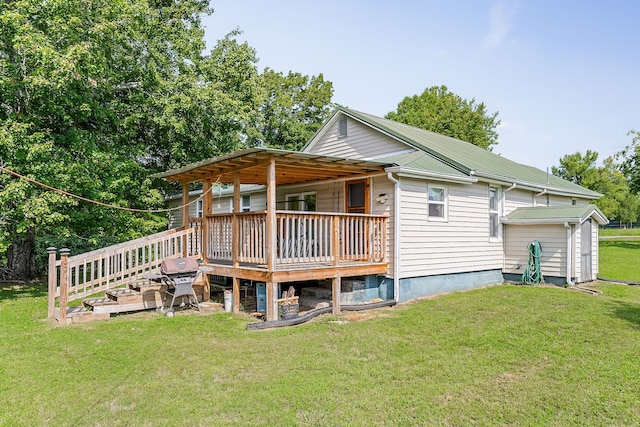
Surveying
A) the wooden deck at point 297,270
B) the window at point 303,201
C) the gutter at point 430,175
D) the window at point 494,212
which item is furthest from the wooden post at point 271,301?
the window at point 494,212

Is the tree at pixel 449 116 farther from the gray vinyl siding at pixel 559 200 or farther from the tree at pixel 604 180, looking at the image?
the gray vinyl siding at pixel 559 200

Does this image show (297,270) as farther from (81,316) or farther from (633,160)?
(633,160)

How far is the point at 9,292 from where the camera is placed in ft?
36.5

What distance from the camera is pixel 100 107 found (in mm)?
12336

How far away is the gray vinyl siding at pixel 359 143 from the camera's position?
1192 centimetres

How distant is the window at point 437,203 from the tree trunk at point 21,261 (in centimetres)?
1192

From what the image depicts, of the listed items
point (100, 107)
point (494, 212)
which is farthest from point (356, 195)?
point (100, 107)

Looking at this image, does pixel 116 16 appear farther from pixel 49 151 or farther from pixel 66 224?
pixel 66 224

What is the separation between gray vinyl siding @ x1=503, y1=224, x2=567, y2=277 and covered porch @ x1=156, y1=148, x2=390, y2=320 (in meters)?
4.97

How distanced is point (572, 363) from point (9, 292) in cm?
1308

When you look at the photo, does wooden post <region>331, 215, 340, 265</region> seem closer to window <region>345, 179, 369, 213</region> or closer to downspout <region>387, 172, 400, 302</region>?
downspout <region>387, 172, 400, 302</region>

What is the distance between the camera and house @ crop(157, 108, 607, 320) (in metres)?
8.08

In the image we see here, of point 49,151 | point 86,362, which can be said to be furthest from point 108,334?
point 49,151

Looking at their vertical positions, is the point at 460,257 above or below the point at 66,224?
below
